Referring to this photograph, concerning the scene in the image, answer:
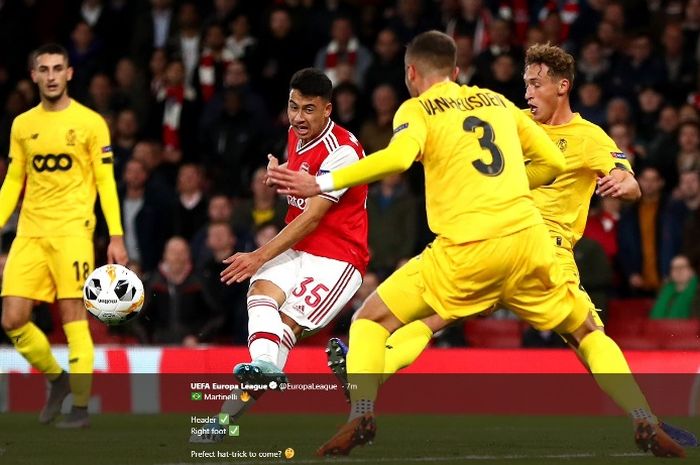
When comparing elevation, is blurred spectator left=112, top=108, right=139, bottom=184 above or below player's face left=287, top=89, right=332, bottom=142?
below

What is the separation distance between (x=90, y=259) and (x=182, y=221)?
15.2 ft

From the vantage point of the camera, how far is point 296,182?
7516 millimetres

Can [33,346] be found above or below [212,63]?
below

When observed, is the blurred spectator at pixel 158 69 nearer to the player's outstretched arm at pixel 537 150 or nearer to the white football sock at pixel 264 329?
the white football sock at pixel 264 329

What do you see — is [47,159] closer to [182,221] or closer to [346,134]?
[346,134]

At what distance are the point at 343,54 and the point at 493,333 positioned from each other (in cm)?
420

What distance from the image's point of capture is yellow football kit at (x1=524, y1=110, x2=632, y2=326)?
9109 millimetres

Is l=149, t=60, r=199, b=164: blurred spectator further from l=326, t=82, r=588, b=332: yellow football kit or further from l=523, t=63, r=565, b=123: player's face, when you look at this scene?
l=326, t=82, r=588, b=332: yellow football kit

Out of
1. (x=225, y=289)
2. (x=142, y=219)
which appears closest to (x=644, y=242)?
(x=225, y=289)

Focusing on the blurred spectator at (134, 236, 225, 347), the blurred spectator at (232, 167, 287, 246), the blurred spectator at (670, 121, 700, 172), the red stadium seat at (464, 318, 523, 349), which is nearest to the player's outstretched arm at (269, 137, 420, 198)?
the blurred spectator at (134, 236, 225, 347)

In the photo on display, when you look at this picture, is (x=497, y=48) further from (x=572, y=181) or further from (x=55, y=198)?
(x=572, y=181)

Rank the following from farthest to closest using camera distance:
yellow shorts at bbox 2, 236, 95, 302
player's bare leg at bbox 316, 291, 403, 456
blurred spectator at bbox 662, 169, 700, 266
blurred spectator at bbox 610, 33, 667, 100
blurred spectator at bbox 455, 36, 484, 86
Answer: blurred spectator at bbox 610, 33, 667, 100 < blurred spectator at bbox 455, 36, 484, 86 < blurred spectator at bbox 662, 169, 700, 266 < yellow shorts at bbox 2, 236, 95, 302 < player's bare leg at bbox 316, 291, 403, 456

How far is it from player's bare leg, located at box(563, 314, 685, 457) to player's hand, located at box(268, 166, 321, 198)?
1740mm

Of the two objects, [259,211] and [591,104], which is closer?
[259,211]
